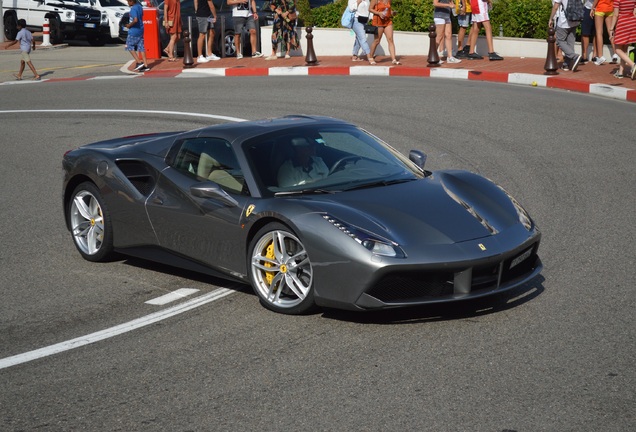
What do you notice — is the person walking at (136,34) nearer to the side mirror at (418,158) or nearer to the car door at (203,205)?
the car door at (203,205)

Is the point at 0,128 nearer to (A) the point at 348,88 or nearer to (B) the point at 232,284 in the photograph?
(A) the point at 348,88

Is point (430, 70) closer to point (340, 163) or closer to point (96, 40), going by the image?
point (340, 163)

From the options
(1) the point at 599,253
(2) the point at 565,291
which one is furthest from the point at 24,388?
(1) the point at 599,253

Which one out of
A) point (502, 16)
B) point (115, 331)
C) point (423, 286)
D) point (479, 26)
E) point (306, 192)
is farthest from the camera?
point (502, 16)

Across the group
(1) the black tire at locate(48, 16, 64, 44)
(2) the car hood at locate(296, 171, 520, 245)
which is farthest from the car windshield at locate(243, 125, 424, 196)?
(1) the black tire at locate(48, 16, 64, 44)

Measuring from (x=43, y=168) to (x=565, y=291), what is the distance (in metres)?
7.71

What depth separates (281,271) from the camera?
6691 millimetres

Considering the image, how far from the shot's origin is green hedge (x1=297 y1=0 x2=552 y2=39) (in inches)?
903

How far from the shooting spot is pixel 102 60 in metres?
27.8

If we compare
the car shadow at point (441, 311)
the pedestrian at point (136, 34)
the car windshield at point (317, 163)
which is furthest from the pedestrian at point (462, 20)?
the car shadow at point (441, 311)

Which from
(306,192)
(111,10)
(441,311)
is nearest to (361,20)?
(111,10)

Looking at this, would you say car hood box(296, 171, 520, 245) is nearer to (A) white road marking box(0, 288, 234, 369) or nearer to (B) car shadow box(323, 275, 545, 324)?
(B) car shadow box(323, 275, 545, 324)

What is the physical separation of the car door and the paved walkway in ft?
38.0

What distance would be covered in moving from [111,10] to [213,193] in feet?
87.7
